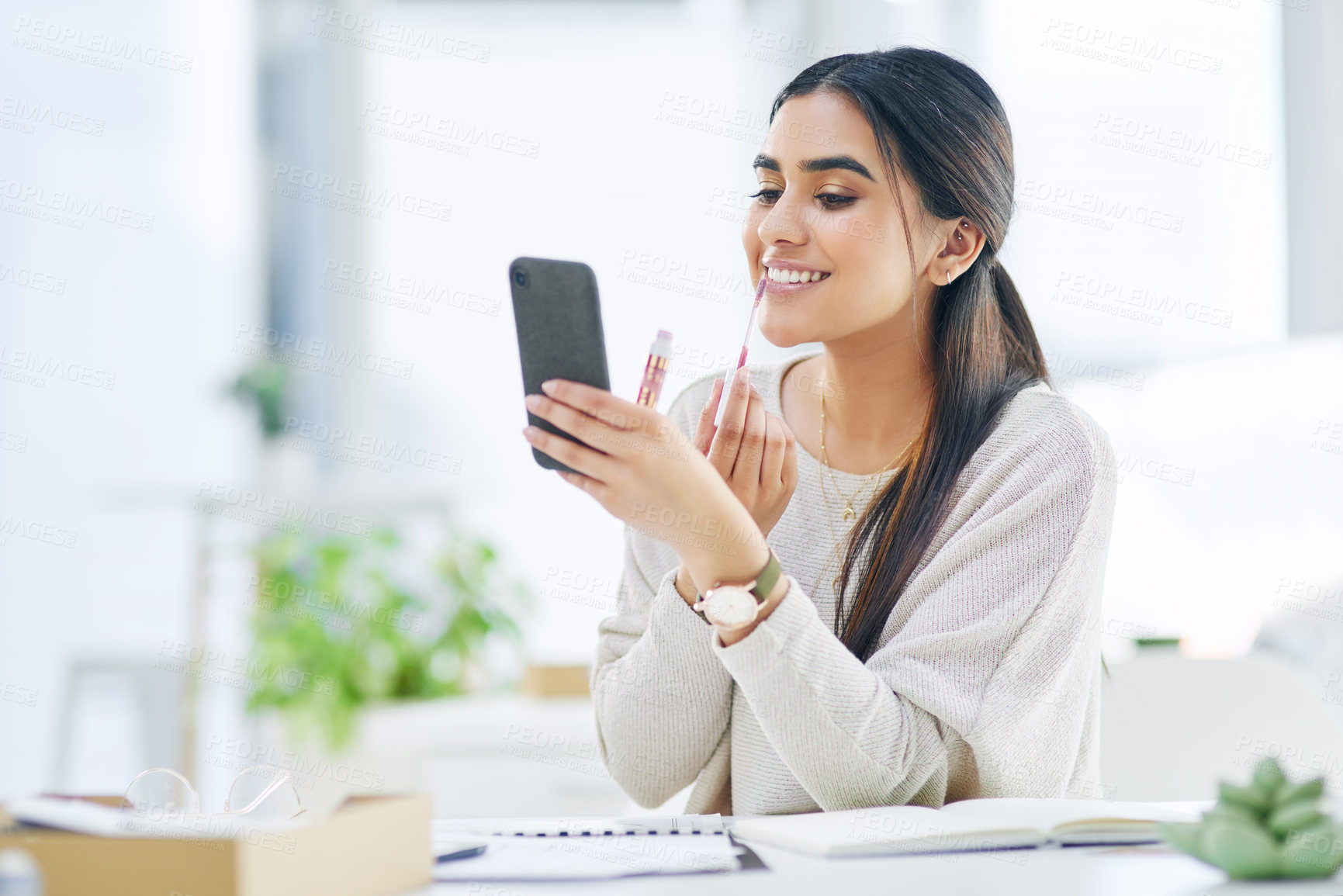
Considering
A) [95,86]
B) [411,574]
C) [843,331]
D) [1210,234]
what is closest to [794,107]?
[843,331]

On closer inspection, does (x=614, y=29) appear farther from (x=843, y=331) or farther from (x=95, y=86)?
(x=843, y=331)

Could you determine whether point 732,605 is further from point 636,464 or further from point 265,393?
point 265,393

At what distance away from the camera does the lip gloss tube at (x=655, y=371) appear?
99cm

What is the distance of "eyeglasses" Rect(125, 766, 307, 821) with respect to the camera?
83 cm

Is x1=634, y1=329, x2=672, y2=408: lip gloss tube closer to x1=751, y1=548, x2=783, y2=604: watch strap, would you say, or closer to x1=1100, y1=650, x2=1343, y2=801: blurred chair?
x1=751, y1=548, x2=783, y2=604: watch strap

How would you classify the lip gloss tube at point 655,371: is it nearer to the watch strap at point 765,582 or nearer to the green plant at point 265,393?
the watch strap at point 765,582

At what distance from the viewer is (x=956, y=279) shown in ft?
4.78

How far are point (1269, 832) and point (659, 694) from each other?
0.70m

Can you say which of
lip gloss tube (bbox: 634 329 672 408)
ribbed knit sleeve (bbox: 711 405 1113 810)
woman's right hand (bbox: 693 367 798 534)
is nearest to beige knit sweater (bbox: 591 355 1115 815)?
ribbed knit sleeve (bbox: 711 405 1113 810)

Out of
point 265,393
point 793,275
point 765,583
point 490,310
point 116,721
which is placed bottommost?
point 116,721

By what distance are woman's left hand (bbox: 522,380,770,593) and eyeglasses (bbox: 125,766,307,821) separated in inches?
13.1

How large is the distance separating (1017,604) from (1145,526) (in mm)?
1423

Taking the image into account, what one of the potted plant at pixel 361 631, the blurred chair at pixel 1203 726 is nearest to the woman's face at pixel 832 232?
the blurred chair at pixel 1203 726

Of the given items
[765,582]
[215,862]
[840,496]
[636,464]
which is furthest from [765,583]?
[215,862]
